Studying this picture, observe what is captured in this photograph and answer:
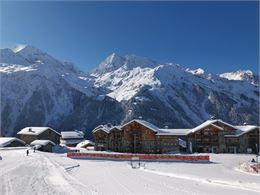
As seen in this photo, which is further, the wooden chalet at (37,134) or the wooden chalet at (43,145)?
the wooden chalet at (37,134)

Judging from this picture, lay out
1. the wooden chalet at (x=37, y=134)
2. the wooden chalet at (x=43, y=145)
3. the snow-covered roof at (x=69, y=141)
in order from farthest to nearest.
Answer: the snow-covered roof at (x=69, y=141) → the wooden chalet at (x=37, y=134) → the wooden chalet at (x=43, y=145)

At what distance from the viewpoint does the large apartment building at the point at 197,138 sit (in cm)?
8331

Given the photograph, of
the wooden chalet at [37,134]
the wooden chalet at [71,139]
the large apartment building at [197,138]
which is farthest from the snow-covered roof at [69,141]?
the large apartment building at [197,138]

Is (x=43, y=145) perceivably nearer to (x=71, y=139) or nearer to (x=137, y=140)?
(x=137, y=140)

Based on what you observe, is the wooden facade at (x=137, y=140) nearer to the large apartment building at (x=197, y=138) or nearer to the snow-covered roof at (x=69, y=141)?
the large apartment building at (x=197, y=138)

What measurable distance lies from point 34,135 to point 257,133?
242ft

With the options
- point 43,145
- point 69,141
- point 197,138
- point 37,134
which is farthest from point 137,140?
point 69,141

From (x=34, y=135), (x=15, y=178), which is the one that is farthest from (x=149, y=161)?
(x=34, y=135)

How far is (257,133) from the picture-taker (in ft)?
278

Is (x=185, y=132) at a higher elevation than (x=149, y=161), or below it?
higher

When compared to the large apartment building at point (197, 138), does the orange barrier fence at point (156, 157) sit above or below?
below

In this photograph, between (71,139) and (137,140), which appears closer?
(137,140)

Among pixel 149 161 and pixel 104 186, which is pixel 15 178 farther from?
pixel 149 161

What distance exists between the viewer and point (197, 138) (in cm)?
8675
